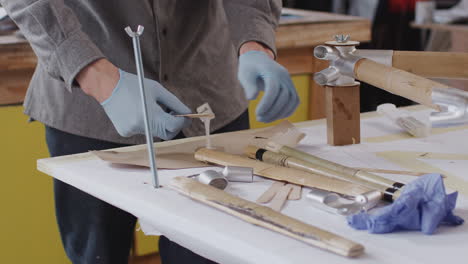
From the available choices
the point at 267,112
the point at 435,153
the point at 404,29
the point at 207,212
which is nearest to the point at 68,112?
the point at 267,112

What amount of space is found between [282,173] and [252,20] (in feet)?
1.42

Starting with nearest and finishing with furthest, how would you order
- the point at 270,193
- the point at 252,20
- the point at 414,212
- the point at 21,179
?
the point at 414,212
the point at 270,193
the point at 252,20
the point at 21,179

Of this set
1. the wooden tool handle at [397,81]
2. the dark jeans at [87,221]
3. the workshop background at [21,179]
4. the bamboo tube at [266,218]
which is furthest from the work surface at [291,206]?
the workshop background at [21,179]

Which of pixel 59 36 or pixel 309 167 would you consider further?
pixel 59 36

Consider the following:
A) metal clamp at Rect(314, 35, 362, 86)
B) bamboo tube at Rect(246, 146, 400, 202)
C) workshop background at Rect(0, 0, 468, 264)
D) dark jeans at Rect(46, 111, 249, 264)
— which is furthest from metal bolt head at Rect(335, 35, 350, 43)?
workshop background at Rect(0, 0, 468, 264)

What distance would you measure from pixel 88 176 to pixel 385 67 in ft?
1.60

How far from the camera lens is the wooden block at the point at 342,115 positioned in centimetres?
119

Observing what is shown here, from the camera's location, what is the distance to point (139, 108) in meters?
1.12

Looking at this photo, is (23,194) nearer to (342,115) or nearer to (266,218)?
(342,115)

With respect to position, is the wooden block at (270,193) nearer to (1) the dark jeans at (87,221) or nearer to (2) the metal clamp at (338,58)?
(2) the metal clamp at (338,58)

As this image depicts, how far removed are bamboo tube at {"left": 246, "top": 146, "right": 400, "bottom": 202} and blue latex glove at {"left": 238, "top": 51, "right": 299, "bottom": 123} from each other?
6cm

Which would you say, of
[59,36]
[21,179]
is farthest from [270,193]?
[21,179]

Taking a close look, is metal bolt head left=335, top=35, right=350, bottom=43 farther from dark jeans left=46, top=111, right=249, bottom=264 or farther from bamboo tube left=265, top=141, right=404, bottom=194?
dark jeans left=46, top=111, right=249, bottom=264

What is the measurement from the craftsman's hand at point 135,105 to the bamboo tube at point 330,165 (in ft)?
0.52
